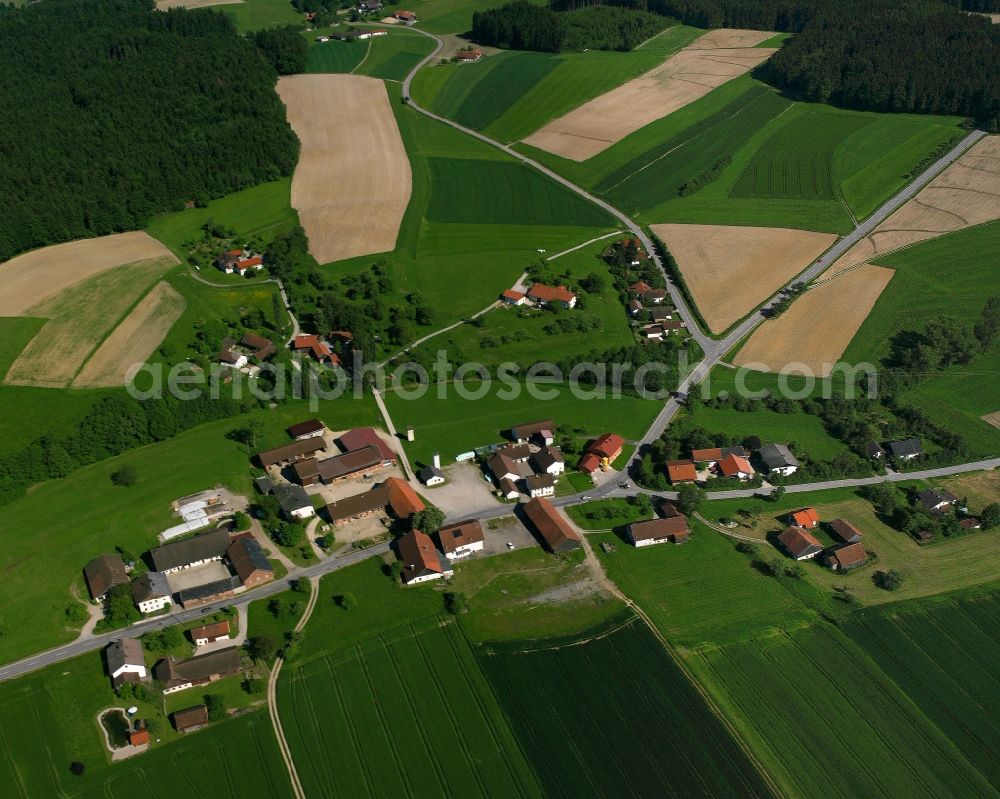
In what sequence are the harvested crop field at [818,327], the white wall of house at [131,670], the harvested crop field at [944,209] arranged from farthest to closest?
1. the harvested crop field at [944,209]
2. the harvested crop field at [818,327]
3. the white wall of house at [131,670]

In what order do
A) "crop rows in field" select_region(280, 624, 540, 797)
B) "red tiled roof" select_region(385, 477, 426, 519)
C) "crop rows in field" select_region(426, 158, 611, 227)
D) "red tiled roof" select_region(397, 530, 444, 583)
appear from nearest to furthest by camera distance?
"crop rows in field" select_region(280, 624, 540, 797)
"red tiled roof" select_region(397, 530, 444, 583)
"red tiled roof" select_region(385, 477, 426, 519)
"crop rows in field" select_region(426, 158, 611, 227)

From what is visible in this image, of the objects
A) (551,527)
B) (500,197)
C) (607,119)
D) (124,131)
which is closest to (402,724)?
(551,527)

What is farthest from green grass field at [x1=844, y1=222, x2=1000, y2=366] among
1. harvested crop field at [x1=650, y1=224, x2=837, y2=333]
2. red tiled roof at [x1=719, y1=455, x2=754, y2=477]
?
red tiled roof at [x1=719, y1=455, x2=754, y2=477]

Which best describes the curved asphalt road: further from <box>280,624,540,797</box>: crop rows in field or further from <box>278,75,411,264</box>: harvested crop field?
<box>278,75,411,264</box>: harvested crop field

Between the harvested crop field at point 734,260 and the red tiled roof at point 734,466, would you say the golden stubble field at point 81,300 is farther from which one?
the harvested crop field at point 734,260

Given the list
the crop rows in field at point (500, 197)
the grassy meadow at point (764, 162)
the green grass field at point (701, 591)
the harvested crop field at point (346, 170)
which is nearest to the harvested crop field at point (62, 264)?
the harvested crop field at point (346, 170)

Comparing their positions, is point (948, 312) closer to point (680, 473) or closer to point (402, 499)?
point (680, 473)
